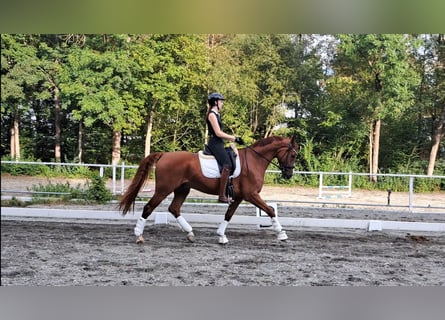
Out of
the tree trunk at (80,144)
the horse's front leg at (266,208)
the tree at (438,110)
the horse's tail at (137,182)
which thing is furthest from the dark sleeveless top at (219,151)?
the tree at (438,110)

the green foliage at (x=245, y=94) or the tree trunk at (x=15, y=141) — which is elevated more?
the green foliage at (x=245, y=94)

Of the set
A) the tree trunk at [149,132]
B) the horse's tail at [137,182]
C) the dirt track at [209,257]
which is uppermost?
the tree trunk at [149,132]

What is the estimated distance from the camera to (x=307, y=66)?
4.70 m

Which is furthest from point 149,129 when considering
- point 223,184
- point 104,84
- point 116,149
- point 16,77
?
point 16,77

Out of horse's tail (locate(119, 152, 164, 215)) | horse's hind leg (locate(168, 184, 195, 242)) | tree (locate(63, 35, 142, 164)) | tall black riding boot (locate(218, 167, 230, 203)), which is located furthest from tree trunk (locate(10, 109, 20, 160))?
tall black riding boot (locate(218, 167, 230, 203))

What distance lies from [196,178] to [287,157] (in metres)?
0.91

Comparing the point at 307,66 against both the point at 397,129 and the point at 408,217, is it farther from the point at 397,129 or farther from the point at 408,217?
the point at 408,217

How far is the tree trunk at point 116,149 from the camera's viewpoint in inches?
168

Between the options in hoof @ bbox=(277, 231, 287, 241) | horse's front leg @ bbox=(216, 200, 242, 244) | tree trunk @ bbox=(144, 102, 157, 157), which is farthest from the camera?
tree trunk @ bbox=(144, 102, 157, 157)

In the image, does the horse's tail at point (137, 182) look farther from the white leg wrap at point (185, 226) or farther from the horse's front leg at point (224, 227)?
the horse's front leg at point (224, 227)

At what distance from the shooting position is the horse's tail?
382 cm

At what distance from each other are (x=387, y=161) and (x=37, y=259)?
11.7 feet

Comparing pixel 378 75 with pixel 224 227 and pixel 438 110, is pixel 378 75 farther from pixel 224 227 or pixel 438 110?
pixel 224 227

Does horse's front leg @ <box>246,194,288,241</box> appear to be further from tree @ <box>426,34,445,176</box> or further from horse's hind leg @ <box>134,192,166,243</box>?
tree @ <box>426,34,445,176</box>
